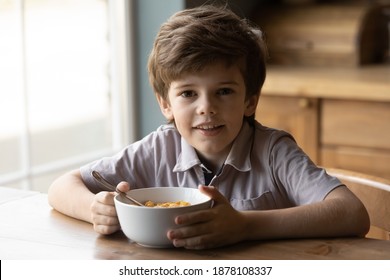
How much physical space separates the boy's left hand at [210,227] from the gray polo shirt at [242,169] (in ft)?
0.73

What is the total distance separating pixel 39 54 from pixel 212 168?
1.68m

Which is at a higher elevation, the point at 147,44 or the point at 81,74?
the point at 147,44

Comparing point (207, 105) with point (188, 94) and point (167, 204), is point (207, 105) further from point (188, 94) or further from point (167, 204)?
point (167, 204)

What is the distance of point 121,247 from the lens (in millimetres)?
1327

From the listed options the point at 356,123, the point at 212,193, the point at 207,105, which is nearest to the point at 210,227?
the point at 212,193

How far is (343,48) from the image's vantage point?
330cm

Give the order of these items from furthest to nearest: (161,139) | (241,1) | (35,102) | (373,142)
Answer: (241,1)
(35,102)
(373,142)
(161,139)

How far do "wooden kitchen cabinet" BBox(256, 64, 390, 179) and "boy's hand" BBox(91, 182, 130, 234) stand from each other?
5.57 ft

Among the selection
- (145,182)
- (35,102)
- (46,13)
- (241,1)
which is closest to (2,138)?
(35,102)

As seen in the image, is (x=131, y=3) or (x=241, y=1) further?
(x=241, y=1)

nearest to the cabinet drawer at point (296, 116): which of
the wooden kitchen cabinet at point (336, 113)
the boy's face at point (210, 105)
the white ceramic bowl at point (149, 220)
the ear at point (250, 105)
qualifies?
the wooden kitchen cabinet at point (336, 113)

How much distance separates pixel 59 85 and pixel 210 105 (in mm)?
1899

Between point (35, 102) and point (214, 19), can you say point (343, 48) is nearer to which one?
point (35, 102)

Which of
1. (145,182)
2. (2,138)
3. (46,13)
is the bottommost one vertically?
(2,138)
